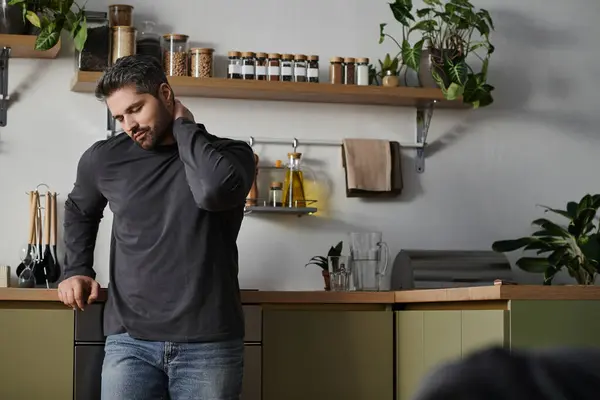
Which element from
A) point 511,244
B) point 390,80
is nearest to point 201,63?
point 390,80

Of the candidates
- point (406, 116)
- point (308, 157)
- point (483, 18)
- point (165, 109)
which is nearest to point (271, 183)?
point (308, 157)

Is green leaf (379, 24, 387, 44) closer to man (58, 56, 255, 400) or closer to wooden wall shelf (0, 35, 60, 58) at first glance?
wooden wall shelf (0, 35, 60, 58)

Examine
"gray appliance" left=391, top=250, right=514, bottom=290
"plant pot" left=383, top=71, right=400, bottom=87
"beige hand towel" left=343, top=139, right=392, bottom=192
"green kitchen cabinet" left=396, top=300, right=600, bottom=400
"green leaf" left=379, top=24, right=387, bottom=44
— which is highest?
"green leaf" left=379, top=24, right=387, bottom=44

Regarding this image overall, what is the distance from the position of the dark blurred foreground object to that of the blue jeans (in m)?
2.18

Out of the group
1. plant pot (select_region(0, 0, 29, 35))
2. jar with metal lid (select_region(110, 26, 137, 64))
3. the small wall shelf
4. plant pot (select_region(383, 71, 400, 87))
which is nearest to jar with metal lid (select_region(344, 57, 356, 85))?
plant pot (select_region(383, 71, 400, 87))

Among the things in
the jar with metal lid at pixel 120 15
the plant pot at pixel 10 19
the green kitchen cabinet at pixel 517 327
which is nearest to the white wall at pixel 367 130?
the jar with metal lid at pixel 120 15

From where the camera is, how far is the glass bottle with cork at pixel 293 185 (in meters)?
3.94

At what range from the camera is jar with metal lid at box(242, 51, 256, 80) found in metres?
3.84

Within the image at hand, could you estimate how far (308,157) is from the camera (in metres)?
4.08

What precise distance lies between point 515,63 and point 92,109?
1.88 meters

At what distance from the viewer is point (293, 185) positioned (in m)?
3.97

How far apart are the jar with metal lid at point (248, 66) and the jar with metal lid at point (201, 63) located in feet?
0.43

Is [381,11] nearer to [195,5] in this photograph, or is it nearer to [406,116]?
[406,116]

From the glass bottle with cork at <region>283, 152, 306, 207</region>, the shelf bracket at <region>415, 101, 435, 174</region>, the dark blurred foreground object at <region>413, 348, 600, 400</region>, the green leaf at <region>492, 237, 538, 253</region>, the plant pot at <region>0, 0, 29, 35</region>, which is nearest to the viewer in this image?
the dark blurred foreground object at <region>413, 348, 600, 400</region>
